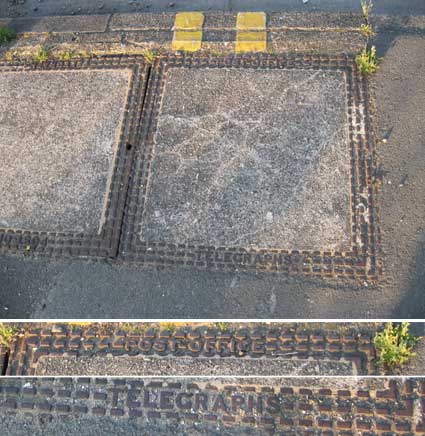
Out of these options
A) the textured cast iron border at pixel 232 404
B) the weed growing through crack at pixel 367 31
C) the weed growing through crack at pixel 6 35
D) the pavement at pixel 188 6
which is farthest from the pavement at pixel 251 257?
the weed growing through crack at pixel 6 35

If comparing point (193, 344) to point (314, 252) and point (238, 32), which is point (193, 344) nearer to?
point (314, 252)

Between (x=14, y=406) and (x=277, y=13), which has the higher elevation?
(x=277, y=13)

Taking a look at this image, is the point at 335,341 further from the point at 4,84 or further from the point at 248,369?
the point at 4,84

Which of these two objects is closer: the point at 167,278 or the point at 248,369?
the point at 248,369

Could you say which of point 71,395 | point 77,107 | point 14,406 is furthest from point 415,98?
point 14,406

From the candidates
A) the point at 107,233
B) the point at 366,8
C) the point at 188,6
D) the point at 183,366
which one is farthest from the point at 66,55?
the point at 183,366

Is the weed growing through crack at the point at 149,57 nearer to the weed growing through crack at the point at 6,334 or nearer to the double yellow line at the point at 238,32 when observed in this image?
the double yellow line at the point at 238,32

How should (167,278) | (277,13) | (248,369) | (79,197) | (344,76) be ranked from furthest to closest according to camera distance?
1. (277,13)
2. (344,76)
3. (79,197)
4. (167,278)
5. (248,369)
